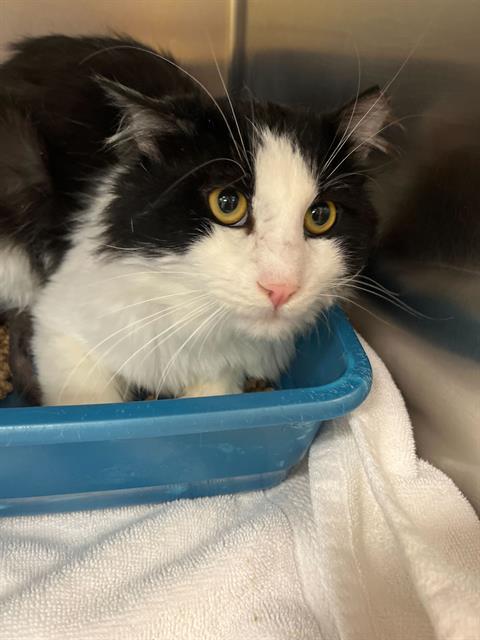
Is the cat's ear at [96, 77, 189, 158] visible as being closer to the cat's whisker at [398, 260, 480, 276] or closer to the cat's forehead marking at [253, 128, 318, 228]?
the cat's forehead marking at [253, 128, 318, 228]

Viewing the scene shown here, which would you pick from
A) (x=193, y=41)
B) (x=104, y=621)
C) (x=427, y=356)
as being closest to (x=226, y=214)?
(x=427, y=356)

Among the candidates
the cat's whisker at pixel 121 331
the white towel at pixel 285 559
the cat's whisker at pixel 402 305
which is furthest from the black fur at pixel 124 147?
the white towel at pixel 285 559

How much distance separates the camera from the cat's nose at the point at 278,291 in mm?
792

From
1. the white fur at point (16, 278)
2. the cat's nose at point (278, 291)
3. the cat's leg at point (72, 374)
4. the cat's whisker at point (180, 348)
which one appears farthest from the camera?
the white fur at point (16, 278)

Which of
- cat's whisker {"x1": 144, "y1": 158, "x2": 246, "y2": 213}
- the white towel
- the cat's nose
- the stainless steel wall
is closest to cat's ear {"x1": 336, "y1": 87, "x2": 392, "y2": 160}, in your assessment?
the stainless steel wall

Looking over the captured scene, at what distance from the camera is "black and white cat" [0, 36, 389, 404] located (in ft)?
2.78

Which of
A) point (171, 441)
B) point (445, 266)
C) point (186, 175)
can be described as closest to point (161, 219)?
point (186, 175)

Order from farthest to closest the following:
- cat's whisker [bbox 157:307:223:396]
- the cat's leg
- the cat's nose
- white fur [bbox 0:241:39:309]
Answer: white fur [bbox 0:241:39:309]
the cat's leg
cat's whisker [bbox 157:307:223:396]
the cat's nose

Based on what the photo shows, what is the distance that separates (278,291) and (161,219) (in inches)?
9.3

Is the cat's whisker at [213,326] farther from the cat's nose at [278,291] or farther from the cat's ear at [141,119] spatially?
the cat's ear at [141,119]

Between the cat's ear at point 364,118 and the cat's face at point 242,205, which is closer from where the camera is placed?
the cat's face at point 242,205

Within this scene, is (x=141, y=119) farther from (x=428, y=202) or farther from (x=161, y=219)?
(x=428, y=202)

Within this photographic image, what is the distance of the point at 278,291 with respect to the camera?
796 millimetres

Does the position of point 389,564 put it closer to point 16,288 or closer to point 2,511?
point 2,511
